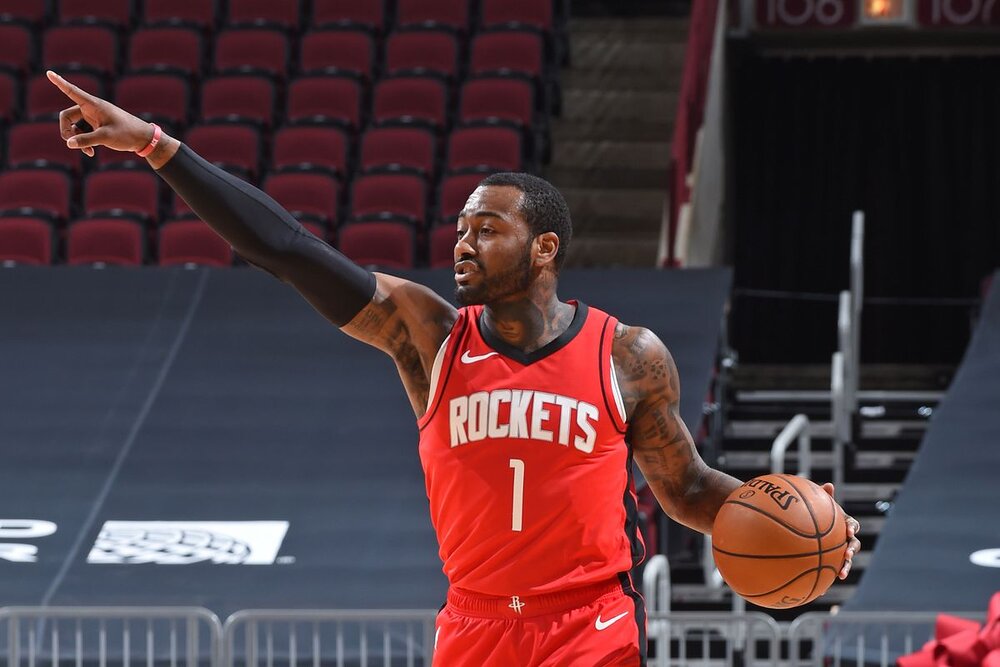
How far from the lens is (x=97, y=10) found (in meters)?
14.5

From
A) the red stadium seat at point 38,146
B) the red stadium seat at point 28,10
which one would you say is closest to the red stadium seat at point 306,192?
the red stadium seat at point 38,146

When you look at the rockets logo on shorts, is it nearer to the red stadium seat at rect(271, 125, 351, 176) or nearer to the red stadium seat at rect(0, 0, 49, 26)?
the red stadium seat at rect(271, 125, 351, 176)

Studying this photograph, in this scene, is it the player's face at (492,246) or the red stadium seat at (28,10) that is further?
the red stadium seat at (28,10)

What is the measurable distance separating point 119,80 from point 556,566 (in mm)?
10306

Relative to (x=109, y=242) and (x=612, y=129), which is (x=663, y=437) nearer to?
(x=109, y=242)

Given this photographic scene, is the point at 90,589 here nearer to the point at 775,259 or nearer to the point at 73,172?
the point at 73,172

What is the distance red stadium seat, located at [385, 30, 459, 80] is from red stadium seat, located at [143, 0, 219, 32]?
1736 millimetres

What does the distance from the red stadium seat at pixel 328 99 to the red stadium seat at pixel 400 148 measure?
54cm

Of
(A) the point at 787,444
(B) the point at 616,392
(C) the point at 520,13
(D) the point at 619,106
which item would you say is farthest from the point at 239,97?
(B) the point at 616,392

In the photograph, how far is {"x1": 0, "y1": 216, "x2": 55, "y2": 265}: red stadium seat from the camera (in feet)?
38.7

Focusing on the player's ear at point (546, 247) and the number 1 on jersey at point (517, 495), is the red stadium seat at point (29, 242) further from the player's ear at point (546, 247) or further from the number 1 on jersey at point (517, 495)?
the number 1 on jersey at point (517, 495)

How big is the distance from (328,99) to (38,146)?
2163mm

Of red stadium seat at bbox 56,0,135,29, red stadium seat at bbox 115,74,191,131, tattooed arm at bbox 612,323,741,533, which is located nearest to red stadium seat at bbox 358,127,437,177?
red stadium seat at bbox 115,74,191,131

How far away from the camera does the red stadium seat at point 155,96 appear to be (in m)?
13.2
